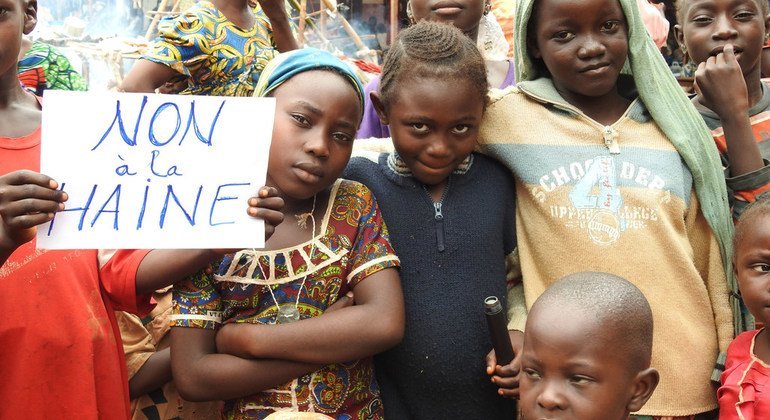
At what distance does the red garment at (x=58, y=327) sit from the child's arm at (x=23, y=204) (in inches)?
11.1

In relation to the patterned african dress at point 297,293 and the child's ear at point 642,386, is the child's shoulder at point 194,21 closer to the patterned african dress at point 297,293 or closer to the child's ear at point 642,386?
the patterned african dress at point 297,293

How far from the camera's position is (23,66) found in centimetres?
331

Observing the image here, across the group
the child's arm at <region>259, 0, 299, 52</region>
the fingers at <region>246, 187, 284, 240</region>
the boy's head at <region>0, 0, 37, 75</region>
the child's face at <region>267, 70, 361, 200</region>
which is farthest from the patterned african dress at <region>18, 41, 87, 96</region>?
the fingers at <region>246, 187, 284, 240</region>

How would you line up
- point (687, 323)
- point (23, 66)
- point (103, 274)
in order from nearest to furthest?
point (103, 274) < point (687, 323) < point (23, 66)

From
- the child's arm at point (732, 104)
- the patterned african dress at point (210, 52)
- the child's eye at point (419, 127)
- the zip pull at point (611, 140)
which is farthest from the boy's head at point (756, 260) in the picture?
the patterned african dress at point (210, 52)

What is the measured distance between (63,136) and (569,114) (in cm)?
145

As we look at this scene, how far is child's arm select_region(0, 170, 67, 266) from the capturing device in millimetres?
1627

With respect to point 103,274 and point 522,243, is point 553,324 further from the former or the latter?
point 103,274

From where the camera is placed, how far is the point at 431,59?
2.20m

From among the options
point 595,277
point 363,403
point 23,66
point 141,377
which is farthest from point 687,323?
point 23,66

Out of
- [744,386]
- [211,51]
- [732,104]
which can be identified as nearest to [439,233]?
[744,386]

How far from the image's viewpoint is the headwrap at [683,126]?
2307mm

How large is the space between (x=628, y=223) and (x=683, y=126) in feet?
1.22

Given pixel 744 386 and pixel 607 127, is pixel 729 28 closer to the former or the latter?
pixel 607 127
